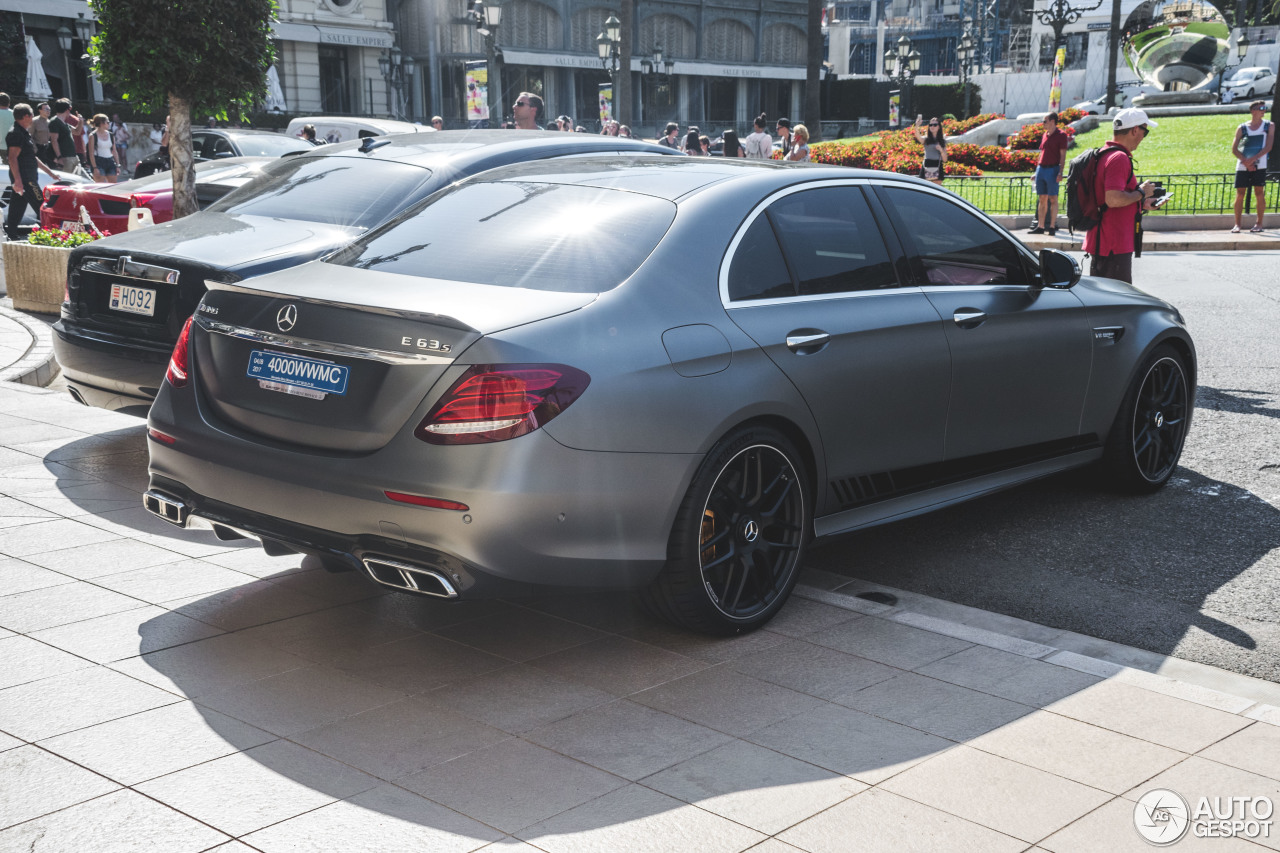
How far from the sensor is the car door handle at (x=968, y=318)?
206 inches

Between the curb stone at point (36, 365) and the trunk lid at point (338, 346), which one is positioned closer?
the trunk lid at point (338, 346)

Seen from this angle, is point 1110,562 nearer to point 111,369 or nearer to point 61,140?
point 111,369

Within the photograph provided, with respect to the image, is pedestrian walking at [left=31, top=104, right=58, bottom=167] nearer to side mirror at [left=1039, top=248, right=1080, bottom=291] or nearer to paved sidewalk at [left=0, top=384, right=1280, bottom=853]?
paved sidewalk at [left=0, top=384, right=1280, bottom=853]

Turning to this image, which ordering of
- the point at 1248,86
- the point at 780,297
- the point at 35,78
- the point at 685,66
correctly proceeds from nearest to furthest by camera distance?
the point at 780,297 < the point at 35,78 < the point at 1248,86 < the point at 685,66

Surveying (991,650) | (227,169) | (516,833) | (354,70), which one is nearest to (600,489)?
(516,833)

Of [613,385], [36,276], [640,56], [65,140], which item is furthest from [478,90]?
[640,56]

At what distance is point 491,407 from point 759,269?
1.28 m

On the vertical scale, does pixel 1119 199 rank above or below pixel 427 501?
above

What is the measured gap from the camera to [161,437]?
4383 millimetres

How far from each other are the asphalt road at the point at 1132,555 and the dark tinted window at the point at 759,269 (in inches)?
51.6

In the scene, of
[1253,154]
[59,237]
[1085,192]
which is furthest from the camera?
[1253,154]

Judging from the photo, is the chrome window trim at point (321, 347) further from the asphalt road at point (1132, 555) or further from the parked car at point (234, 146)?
the parked car at point (234, 146)

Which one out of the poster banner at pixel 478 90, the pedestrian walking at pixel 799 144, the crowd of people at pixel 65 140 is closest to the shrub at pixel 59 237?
the crowd of people at pixel 65 140

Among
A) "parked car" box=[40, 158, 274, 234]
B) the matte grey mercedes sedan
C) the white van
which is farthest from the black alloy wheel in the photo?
the white van
